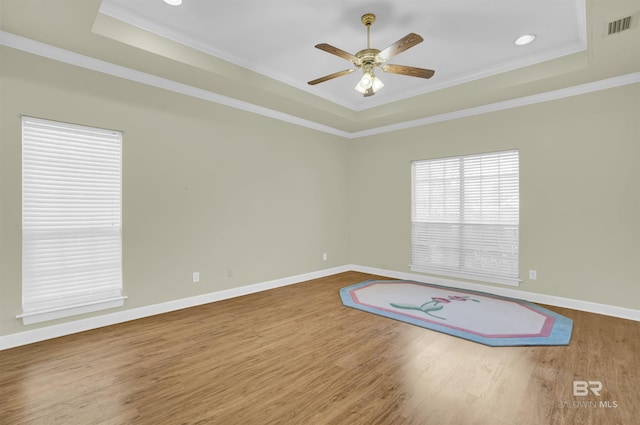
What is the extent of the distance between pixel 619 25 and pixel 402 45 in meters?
1.88

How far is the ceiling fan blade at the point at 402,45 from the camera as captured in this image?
2588mm

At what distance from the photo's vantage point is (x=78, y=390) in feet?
7.36

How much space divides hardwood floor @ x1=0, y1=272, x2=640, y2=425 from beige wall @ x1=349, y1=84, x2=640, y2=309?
67 cm

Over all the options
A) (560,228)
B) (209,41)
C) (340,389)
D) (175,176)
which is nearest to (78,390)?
(340,389)

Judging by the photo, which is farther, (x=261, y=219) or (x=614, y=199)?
(x=261, y=219)

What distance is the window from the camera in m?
3.05

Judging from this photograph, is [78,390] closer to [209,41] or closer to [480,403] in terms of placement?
[480,403]

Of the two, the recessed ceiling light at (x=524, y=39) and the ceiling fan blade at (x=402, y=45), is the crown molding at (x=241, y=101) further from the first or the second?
the ceiling fan blade at (x=402, y=45)

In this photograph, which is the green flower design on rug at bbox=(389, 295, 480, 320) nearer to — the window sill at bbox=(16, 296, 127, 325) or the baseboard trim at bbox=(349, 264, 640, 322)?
the baseboard trim at bbox=(349, 264, 640, 322)

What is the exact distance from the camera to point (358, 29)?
3.30 metres

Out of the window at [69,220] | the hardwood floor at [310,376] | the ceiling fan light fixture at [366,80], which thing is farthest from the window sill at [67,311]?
the ceiling fan light fixture at [366,80]

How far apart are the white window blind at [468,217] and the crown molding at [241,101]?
0.71 m

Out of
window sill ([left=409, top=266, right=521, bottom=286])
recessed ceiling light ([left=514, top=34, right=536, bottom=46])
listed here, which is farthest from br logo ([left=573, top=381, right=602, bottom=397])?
recessed ceiling light ([left=514, top=34, right=536, bottom=46])

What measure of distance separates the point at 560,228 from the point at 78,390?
17.9 ft
